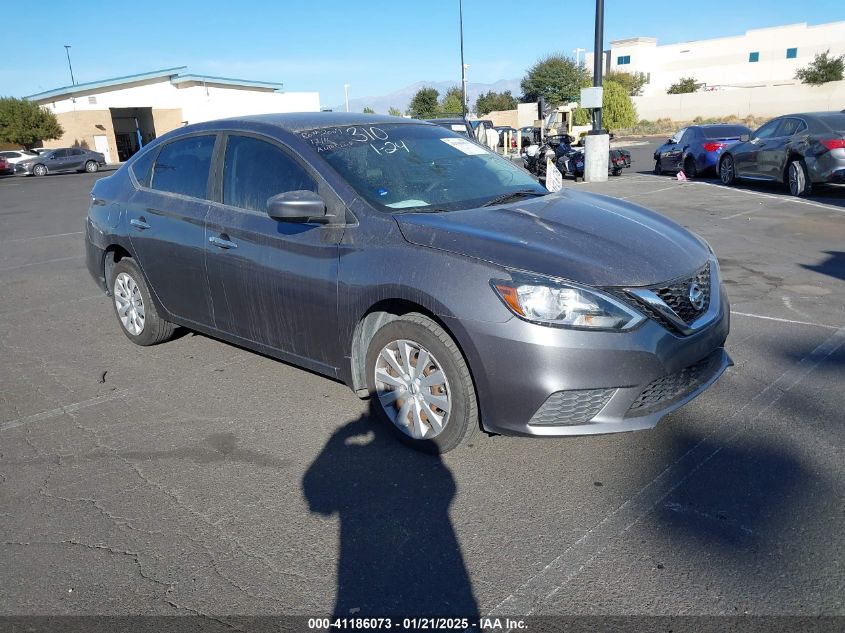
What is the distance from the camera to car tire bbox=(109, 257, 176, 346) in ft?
17.5

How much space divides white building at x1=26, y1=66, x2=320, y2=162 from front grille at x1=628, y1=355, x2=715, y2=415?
52293 millimetres

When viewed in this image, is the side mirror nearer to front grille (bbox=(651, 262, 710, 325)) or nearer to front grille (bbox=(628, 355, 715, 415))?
front grille (bbox=(651, 262, 710, 325))

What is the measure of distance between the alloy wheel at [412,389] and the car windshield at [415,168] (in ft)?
2.73

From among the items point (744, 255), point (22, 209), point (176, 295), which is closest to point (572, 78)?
point (22, 209)

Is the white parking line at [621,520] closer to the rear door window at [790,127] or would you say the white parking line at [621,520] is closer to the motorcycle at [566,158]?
the rear door window at [790,127]

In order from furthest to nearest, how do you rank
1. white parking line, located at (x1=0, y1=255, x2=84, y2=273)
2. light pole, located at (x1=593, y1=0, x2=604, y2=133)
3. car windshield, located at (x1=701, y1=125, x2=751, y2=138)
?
car windshield, located at (x1=701, y1=125, x2=751, y2=138)
light pole, located at (x1=593, y1=0, x2=604, y2=133)
white parking line, located at (x1=0, y1=255, x2=84, y2=273)

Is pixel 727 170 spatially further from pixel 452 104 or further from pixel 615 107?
pixel 452 104

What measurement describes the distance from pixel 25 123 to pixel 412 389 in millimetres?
57763

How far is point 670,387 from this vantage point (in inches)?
131

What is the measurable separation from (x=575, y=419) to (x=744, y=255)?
6.13 metres

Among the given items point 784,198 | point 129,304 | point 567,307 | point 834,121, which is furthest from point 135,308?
point 834,121

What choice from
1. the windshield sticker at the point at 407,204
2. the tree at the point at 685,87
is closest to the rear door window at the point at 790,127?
the windshield sticker at the point at 407,204

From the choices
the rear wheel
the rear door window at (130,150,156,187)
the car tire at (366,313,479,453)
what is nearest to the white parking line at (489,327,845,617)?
the car tire at (366,313,479,453)

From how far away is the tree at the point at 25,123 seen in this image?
50.3 meters
